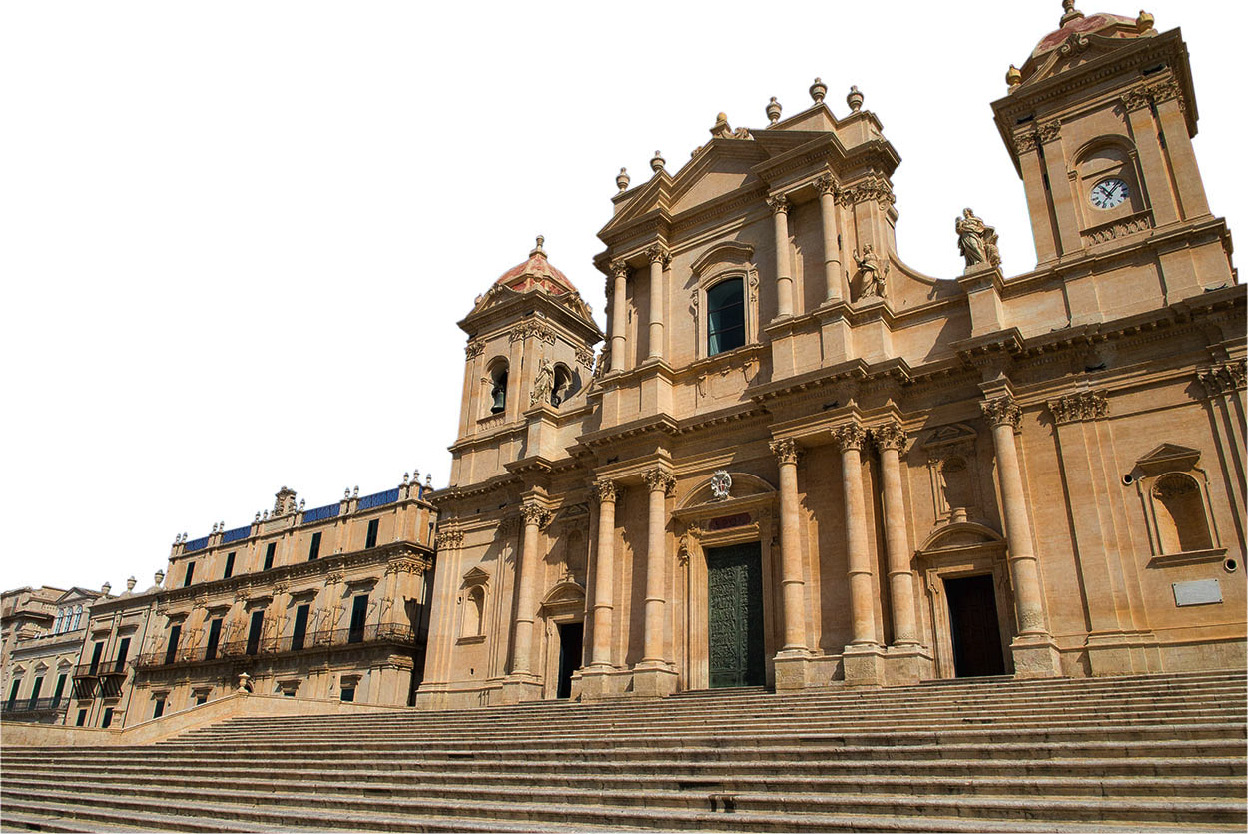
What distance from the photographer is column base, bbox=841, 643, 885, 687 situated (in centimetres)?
1773

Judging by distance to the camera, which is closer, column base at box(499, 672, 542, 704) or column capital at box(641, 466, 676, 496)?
Answer: column capital at box(641, 466, 676, 496)

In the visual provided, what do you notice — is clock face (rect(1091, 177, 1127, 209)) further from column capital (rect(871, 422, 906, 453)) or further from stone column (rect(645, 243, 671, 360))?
stone column (rect(645, 243, 671, 360))

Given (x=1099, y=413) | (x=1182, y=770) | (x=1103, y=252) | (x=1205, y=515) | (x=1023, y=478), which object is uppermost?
(x=1103, y=252)

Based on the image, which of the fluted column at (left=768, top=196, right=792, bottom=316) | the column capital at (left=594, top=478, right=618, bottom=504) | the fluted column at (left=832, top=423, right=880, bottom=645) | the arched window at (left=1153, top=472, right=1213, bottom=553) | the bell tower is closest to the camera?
the arched window at (left=1153, top=472, right=1213, bottom=553)

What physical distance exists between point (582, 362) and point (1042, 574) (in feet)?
61.5

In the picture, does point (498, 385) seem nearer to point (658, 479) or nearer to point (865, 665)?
point (658, 479)

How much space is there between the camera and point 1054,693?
1344 centimetres

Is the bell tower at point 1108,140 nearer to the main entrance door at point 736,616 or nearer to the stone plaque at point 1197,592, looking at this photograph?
the stone plaque at point 1197,592

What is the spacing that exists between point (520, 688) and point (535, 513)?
4891 mm

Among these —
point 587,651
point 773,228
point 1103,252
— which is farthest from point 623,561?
point 1103,252

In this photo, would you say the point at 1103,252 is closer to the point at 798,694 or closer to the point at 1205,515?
the point at 1205,515

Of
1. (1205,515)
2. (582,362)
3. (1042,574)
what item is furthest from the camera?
(582,362)

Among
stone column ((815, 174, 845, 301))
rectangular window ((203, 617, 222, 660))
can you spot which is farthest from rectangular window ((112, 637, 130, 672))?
stone column ((815, 174, 845, 301))

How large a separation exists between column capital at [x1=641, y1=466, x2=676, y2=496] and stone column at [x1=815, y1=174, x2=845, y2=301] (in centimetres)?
599
